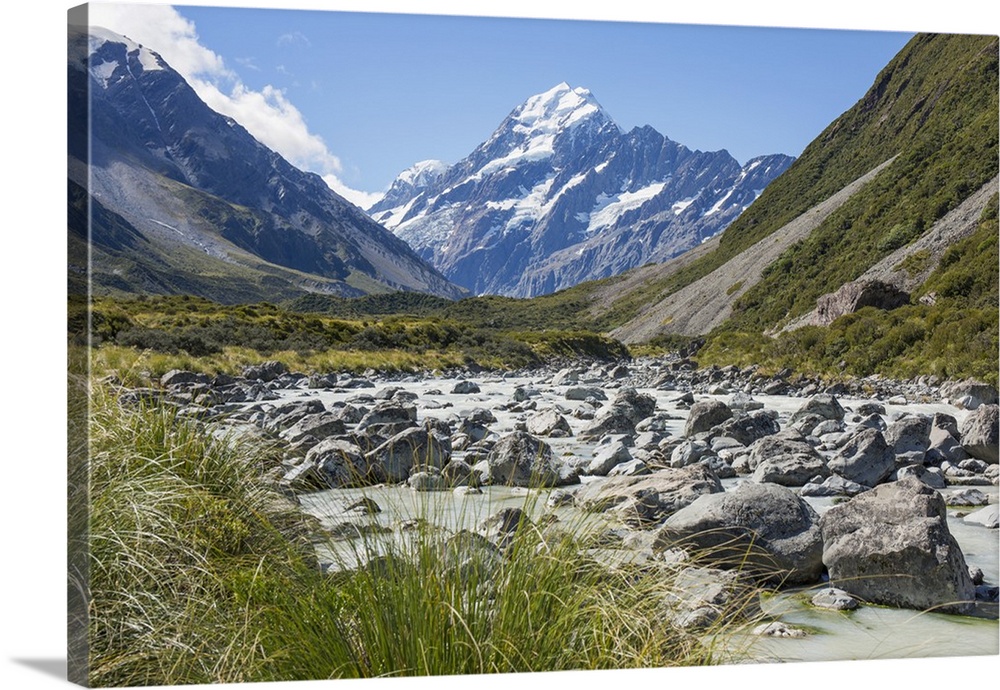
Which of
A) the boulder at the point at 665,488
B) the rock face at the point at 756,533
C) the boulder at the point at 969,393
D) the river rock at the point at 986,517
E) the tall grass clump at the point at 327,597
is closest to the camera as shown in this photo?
the tall grass clump at the point at 327,597

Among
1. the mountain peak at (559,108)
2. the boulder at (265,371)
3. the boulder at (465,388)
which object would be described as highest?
the mountain peak at (559,108)

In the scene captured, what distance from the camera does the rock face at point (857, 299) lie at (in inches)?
216

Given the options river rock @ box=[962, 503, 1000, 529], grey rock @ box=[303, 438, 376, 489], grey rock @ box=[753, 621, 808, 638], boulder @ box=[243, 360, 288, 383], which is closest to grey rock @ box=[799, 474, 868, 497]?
river rock @ box=[962, 503, 1000, 529]

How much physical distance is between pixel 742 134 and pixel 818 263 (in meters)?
1.11

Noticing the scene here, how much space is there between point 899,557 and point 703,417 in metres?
1.44

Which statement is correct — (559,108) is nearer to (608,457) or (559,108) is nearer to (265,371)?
(608,457)

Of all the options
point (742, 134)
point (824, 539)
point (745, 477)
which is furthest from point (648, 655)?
point (742, 134)

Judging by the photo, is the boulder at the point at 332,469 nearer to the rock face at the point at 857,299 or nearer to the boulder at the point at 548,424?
the boulder at the point at 548,424

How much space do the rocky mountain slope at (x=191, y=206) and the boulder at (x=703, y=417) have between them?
5.68ft

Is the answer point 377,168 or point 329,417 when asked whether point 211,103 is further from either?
point 329,417

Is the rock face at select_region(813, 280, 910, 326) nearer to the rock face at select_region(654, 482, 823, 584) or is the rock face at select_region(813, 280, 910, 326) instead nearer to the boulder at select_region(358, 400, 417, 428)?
the rock face at select_region(654, 482, 823, 584)

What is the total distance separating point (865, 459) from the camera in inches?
198

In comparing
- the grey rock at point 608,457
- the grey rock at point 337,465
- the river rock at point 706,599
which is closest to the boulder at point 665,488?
the grey rock at point 608,457

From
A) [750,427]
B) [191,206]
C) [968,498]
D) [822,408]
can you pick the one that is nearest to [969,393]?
[968,498]
